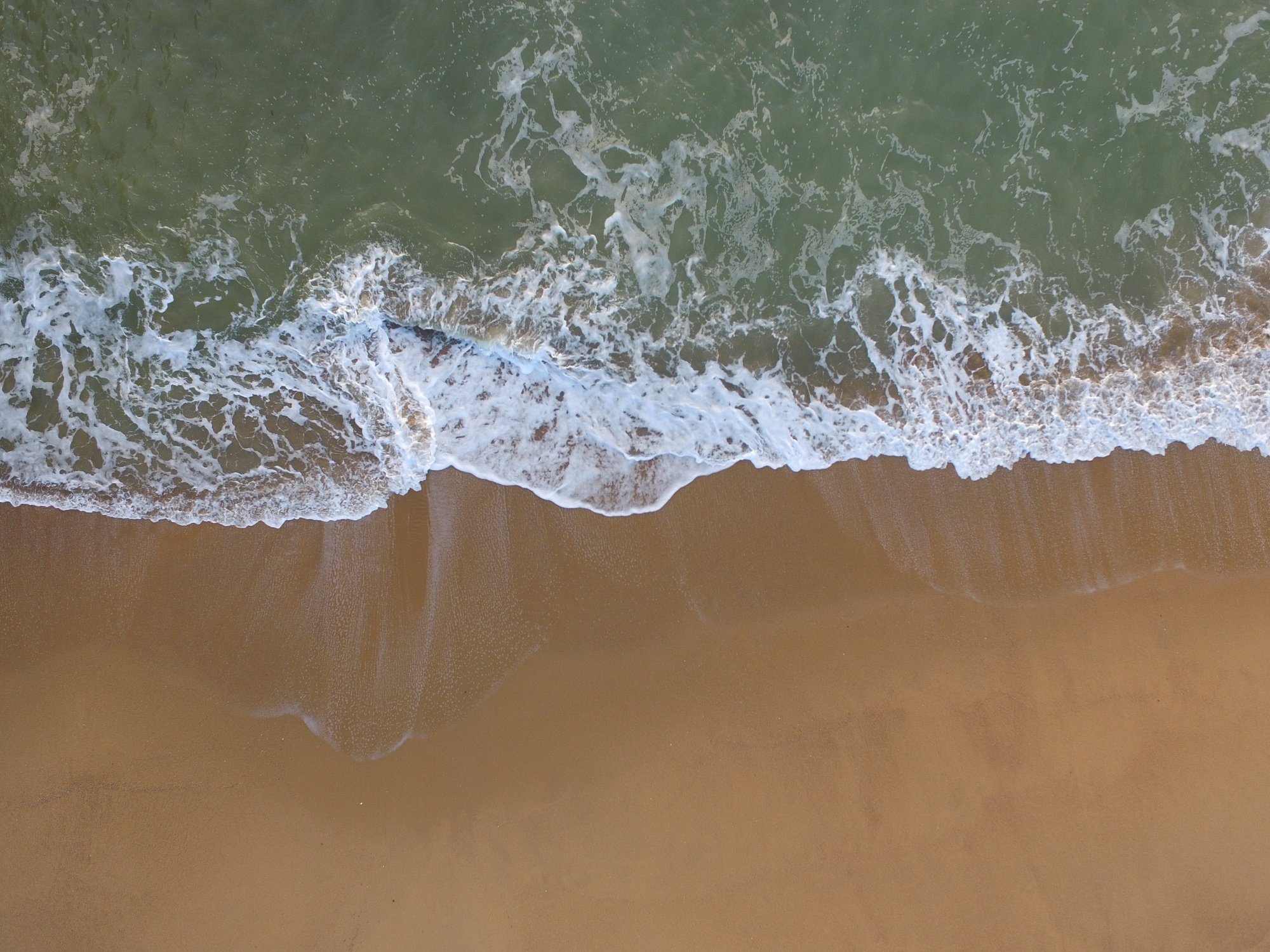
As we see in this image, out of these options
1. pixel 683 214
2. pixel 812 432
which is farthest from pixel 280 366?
pixel 812 432

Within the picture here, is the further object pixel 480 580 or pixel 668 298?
pixel 668 298

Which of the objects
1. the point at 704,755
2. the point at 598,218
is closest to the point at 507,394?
the point at 598,218

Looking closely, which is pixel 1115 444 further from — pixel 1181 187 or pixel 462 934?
pixel 462 934

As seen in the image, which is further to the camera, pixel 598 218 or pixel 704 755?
pixel 598 218

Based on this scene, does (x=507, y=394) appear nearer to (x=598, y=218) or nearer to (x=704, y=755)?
(x=598, y=218)

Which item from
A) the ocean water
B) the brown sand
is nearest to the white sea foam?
the ocean water

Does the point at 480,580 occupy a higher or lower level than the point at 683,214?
lower

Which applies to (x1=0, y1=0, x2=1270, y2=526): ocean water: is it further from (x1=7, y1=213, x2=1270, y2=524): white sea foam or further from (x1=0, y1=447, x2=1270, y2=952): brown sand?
(x1=0, y1=447, x2=1270, y2=952): brown sand
